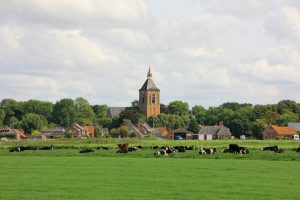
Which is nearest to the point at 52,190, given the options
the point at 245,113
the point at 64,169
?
the point at 64,169

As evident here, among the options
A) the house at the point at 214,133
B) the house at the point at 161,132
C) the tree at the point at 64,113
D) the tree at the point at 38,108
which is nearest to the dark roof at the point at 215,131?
the house at the point at 214,133

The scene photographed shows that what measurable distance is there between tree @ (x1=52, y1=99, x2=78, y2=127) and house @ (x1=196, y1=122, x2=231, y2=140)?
50.4 meters

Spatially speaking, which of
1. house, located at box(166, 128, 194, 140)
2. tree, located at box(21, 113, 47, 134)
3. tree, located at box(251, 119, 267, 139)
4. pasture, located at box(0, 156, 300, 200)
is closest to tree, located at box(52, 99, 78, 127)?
tree, located at box(21, 113, 47, 134)

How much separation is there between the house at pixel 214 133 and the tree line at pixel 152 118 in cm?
221

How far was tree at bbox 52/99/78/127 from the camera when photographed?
18725cm

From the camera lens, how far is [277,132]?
136500 mm

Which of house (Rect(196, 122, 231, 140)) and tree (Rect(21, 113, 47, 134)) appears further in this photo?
tree (Rect(21, 113, 47, 134))

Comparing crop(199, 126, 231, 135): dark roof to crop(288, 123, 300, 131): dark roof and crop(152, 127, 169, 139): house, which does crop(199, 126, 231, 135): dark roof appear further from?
crop(288, 123, 300, 131): dark roof

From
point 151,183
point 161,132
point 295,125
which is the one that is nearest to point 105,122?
point 161,132

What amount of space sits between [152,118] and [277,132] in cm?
5908

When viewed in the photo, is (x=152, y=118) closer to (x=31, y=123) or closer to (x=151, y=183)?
(x=31, y=123)

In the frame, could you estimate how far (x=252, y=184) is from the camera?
75.2 feet

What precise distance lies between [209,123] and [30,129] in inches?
2037

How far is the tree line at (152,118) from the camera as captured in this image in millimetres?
151500
